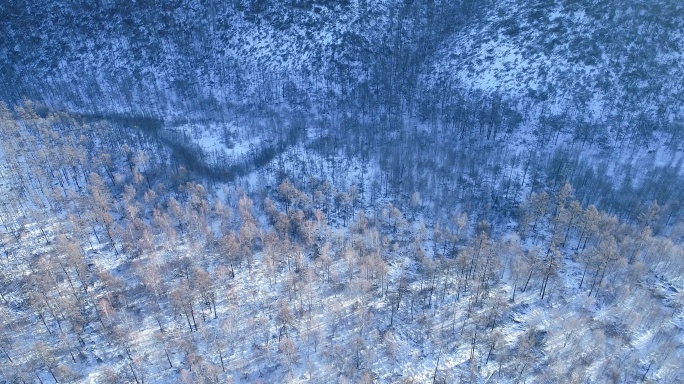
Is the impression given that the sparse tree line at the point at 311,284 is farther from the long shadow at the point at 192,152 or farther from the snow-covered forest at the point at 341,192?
the long shadow at the point at 192,152

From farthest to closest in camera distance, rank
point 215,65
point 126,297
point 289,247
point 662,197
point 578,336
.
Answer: point 215,65 → point 662,197 → point 289,247 → point 126,297 → point 578,336

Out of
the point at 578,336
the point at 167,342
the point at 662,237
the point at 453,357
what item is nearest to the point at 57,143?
the point at 167,342

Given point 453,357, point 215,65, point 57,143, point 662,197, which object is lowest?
point 453,357

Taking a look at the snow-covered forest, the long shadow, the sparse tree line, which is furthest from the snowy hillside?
the long shadow

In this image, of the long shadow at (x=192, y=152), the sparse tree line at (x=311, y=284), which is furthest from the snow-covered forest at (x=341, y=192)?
the long shadow at (x=192, y=152)

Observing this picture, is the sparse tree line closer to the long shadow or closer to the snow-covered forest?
the snow-covered forest

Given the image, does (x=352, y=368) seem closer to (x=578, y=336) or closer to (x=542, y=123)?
(x=578, y=336)
